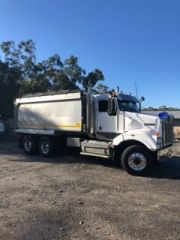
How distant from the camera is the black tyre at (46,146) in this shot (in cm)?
1449

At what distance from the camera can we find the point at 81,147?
518 inches

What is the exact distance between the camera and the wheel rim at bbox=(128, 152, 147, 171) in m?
10.8

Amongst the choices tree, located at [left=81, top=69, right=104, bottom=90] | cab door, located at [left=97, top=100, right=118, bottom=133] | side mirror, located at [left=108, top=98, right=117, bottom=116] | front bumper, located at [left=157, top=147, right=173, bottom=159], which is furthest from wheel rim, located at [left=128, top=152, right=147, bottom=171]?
tree, located at [left=81, top=69, right=104, bottom=90]

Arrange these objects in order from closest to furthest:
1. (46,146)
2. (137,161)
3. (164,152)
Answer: (137,161) < (164,152) < (46,146)

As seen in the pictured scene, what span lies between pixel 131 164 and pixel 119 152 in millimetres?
1089

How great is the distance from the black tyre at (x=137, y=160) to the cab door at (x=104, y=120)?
1.46 metres

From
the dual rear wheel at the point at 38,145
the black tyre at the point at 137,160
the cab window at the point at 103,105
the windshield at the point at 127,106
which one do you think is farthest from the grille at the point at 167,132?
the dual rear wheel at the point at 38,145

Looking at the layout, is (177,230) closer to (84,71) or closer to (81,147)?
(81,147)

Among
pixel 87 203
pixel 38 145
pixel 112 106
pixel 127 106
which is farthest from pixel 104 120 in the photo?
pixel 87 203

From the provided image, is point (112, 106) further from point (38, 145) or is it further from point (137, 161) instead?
point (38, 145)

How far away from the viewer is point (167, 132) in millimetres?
11625

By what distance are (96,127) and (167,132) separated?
9.27 ft

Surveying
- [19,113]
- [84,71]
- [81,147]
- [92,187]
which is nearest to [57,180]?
[92,187]

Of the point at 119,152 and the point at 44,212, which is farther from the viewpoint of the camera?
the point at 119,152
